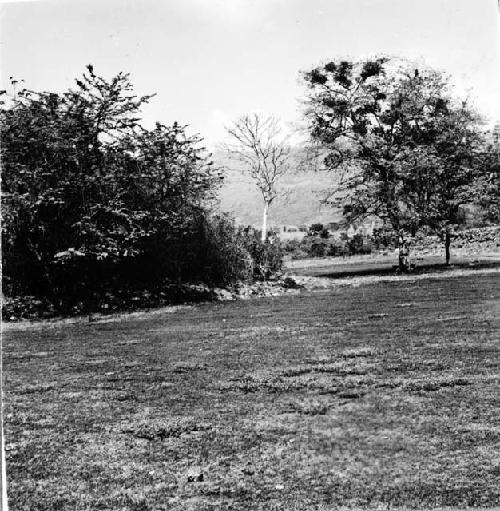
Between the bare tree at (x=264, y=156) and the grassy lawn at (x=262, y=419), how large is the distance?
22.6ft

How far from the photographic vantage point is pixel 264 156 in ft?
62.8

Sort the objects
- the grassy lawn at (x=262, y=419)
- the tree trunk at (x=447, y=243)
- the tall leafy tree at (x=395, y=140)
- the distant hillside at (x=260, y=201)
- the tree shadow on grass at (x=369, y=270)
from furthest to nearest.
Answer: the tree shadow on grass at (x=369, y=270) < the distant hillside at (x=260, y=201) < the tree trunk at (x=447, y=243) < the tall leafy tree at (x=395, y=140) < the grassy lawn at (x=262, y=419)

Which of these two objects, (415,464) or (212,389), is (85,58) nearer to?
(212,389)

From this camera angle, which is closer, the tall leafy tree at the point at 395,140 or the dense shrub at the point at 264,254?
the tall leafy tree at the point at 395,140

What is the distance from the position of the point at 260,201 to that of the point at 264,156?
1648 mm

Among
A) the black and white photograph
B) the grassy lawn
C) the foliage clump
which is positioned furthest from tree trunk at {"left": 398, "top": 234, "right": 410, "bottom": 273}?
the grassy lawn

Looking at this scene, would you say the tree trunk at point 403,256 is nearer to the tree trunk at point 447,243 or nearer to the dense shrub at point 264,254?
the tree trunk at point 447,243

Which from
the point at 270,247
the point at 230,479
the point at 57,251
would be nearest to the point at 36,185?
the point at 57,251

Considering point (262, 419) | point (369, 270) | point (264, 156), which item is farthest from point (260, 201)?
point (262, 419)

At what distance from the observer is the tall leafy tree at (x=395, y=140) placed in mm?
16203

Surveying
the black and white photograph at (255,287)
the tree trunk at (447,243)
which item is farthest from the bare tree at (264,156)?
the tree trunk at (447,243)

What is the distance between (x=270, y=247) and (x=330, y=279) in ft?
7.76

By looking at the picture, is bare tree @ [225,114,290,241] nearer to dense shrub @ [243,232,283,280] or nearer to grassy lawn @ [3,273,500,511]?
dense shrub @ [243,232,283,280]

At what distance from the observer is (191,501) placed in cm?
541
